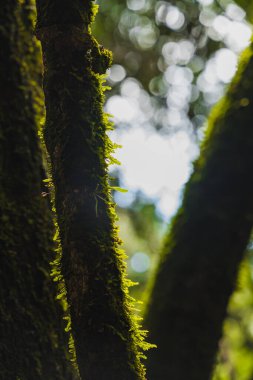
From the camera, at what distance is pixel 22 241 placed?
204cm

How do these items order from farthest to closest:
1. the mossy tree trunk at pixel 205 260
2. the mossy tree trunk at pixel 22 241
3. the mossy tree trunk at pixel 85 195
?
the mossy tree trunk at pixel 205 260 → the mossy tree trunk at pixel 22 241 → the mossy tree trunk at pixel 85 195

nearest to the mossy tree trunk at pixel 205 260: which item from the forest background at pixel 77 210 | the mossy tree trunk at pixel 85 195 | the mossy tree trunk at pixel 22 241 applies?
the forest background at pixel 77 210

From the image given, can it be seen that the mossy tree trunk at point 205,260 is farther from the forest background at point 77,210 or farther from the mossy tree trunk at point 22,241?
the mossy tree trunk at point 22,241

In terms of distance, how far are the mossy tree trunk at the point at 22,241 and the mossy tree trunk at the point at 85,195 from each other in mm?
471

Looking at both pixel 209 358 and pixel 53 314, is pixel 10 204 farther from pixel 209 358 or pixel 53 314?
pixel 209 358

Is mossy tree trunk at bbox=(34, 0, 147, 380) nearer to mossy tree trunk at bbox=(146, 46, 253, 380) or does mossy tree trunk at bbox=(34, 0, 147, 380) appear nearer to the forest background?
the forest background

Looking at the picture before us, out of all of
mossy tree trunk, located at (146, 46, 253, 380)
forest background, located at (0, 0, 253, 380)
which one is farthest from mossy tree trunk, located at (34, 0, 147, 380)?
mossy tree trunk, located at (146, 46, 253, 380)

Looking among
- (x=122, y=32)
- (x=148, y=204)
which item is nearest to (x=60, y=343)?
(x=122, y=32)

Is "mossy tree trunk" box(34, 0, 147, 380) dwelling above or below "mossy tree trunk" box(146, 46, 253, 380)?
below

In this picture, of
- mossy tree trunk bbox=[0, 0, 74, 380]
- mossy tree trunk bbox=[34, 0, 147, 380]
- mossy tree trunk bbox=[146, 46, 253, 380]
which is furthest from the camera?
mossy tree trunk bbox=[146, 46, 253, 380]

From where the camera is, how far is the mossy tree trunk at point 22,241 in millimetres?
1901

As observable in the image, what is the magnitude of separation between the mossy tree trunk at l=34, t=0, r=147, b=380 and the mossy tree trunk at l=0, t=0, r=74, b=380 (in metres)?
0.47

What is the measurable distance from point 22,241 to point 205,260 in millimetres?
1147

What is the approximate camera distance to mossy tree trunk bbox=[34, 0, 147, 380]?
4.69 ft
